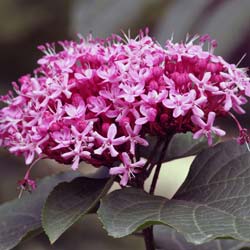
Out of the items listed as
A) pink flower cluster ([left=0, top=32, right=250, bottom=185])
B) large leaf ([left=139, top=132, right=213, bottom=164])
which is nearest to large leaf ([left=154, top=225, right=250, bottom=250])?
large leaf ([left=139, top=132, right=213, bottom=164])

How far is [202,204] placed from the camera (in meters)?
1.00

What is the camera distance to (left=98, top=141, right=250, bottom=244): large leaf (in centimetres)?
90

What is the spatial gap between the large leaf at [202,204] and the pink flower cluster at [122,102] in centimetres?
4

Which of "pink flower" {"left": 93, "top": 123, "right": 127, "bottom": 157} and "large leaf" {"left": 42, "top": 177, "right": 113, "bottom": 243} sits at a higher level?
"pink flower" {"left": 93, "top": 123, "right": 127, "bottom": 157}

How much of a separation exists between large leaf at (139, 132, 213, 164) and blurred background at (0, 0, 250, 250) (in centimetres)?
21

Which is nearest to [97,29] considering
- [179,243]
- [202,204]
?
[179,243]

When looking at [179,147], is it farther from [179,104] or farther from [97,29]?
[97,29]

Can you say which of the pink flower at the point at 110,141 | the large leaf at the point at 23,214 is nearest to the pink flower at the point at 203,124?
the pink flower at the point at 110,141

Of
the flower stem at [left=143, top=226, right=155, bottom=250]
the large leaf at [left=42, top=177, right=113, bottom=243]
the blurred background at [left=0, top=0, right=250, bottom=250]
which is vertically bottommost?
the flower stem at [left=143, top=226, right=155, bottom=250]

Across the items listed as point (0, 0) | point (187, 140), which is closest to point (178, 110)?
point (187, 140)

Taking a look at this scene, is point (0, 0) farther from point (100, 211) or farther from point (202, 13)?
point (100, 211)

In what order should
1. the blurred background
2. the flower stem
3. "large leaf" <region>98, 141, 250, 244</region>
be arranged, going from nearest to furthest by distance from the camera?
"large leaf" <region>98, 141, 250, 244</region>
the flower stem
the blurred background

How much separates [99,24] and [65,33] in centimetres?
193

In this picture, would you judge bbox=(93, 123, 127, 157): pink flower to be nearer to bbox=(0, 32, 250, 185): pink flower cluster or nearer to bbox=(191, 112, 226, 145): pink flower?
bbox=(0, 32, 250, 185): pink flower cluster
